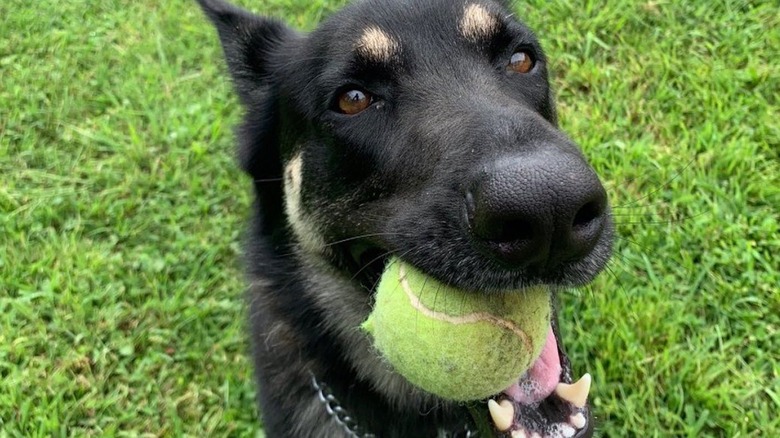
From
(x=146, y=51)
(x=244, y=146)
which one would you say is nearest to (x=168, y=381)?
(x=244, y=146)

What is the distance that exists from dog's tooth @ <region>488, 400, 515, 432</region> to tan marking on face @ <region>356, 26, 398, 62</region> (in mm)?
1405

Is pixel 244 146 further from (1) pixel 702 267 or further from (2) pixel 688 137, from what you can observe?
(2) pixel 688 137

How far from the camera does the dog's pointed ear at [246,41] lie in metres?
3.59

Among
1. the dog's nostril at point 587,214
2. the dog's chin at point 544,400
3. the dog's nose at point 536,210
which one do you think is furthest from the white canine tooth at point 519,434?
the dog's nostril at point 587,214

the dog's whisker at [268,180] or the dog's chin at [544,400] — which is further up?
the dog's chin at [544,400]

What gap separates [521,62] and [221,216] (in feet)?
8.97

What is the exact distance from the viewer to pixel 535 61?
3109mm

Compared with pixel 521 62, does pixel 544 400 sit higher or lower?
lower

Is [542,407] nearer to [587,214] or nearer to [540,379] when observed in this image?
[540,379]

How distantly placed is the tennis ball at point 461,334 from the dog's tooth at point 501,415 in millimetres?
92

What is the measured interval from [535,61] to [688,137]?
2.37 meters

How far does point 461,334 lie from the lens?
7.41 feet

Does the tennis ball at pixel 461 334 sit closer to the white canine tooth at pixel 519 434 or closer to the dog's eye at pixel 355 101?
the white canine tooth at pixel 519 434

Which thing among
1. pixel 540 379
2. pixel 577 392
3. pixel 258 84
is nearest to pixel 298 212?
pixel 258 84
